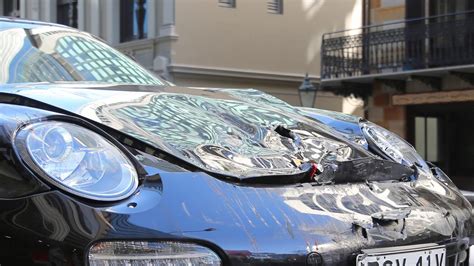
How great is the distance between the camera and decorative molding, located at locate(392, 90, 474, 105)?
14.4 m

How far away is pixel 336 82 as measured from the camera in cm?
1628

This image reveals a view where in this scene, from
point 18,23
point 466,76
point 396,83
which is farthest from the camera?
point 396,83

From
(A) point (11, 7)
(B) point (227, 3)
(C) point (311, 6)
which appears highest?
(A) point (11, 7)

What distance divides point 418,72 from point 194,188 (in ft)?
44.3

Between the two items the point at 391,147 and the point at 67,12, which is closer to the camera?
the point at 391,147

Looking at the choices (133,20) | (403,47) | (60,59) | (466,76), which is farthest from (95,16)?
(60,59)

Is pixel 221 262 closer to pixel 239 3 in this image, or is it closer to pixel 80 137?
pixel 80 137

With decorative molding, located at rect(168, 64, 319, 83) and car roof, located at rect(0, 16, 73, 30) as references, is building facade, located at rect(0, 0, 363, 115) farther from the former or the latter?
car roof, located at rect(0, 16, 73, 30)

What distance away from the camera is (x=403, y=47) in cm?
1502

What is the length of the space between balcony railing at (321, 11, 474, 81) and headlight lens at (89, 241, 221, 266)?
13.2 m

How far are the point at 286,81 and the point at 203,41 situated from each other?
2.95m

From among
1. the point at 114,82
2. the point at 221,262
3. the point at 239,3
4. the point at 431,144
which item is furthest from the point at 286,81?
the point at 221,262

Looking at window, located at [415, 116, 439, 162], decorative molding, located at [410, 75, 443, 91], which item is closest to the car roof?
decorative molding, located at [410, 75, 443, 91]

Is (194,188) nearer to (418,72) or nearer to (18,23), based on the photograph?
(18,23)
